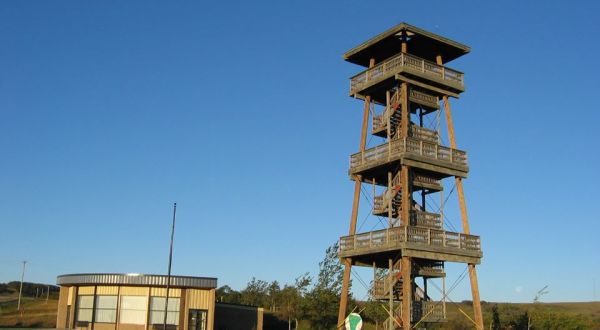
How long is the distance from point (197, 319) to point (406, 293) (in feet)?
68.0

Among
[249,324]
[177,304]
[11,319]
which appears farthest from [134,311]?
[11,319]

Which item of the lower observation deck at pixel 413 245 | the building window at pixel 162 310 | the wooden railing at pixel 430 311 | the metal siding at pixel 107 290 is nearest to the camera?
the lower observation deck at pixel 413 245

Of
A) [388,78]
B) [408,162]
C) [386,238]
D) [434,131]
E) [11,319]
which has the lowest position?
[11,319]

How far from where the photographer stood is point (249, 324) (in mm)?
58531

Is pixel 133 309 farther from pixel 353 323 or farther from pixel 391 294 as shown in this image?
pixel 353 323

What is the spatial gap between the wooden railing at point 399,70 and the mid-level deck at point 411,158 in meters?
4.69

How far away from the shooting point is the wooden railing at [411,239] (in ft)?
120

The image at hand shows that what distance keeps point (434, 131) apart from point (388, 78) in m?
4.74

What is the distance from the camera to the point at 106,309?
5034cm

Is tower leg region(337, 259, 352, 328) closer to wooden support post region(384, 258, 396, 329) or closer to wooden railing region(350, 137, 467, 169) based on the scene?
wooden support post region(384, 258, 396, 329)

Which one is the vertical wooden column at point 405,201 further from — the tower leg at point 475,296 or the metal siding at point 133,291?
the metal siding at point 133,291

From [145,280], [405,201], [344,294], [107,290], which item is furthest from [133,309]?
[405,201]

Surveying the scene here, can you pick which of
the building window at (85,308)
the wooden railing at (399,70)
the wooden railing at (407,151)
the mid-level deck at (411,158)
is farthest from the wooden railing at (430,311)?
the building window at (85,308)

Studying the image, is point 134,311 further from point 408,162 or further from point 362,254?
point 408,162
